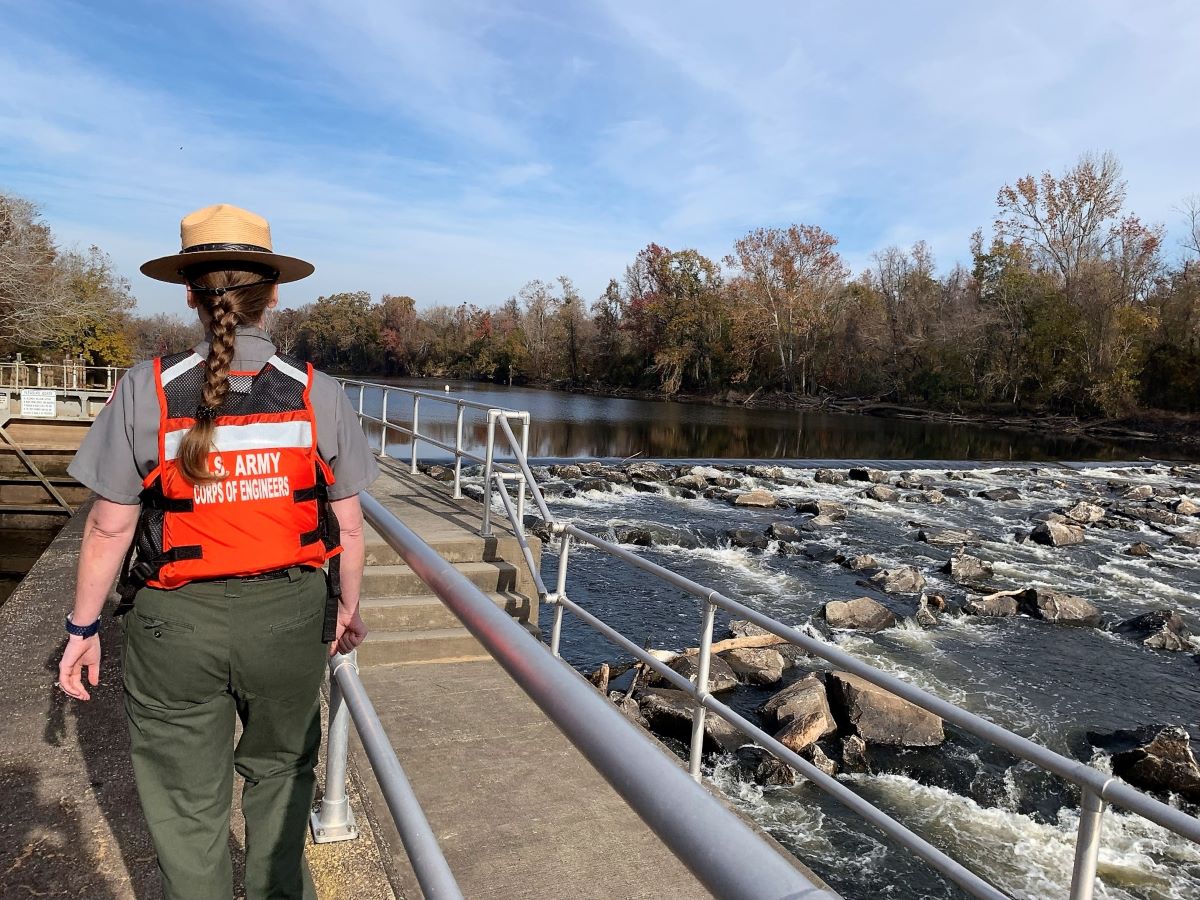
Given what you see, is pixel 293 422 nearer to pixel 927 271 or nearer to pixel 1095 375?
pixel 1095 375

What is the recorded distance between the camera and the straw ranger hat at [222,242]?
6.56ft

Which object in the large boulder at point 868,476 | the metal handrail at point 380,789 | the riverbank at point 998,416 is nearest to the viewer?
the metal handrail at point 380,789

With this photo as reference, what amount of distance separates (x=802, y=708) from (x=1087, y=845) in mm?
5699

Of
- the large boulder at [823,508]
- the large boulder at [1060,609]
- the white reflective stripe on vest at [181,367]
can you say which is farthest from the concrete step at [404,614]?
the large boulder at [823,508]

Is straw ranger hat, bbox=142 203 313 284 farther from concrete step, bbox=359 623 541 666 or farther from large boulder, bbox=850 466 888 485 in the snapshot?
large boulder, bbox=850 466 888 485

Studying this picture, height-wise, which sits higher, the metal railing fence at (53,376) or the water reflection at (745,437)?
the metal railing fence at (53,376)

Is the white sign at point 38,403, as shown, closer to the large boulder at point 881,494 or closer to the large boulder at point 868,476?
the large boulder at point 881,494

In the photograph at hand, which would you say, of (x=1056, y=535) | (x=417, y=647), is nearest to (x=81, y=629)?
(x=417, y=647)

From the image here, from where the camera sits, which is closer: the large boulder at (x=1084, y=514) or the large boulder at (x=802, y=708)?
the large boulder at (x=802, y=708)

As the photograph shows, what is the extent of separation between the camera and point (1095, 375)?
155ft

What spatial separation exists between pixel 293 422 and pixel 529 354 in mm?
89017

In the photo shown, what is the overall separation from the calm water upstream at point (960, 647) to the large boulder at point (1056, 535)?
21cm

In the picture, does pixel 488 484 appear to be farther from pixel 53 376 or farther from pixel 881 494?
pixel 53 376

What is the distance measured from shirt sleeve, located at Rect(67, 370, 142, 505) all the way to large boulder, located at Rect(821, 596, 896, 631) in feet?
31.6
